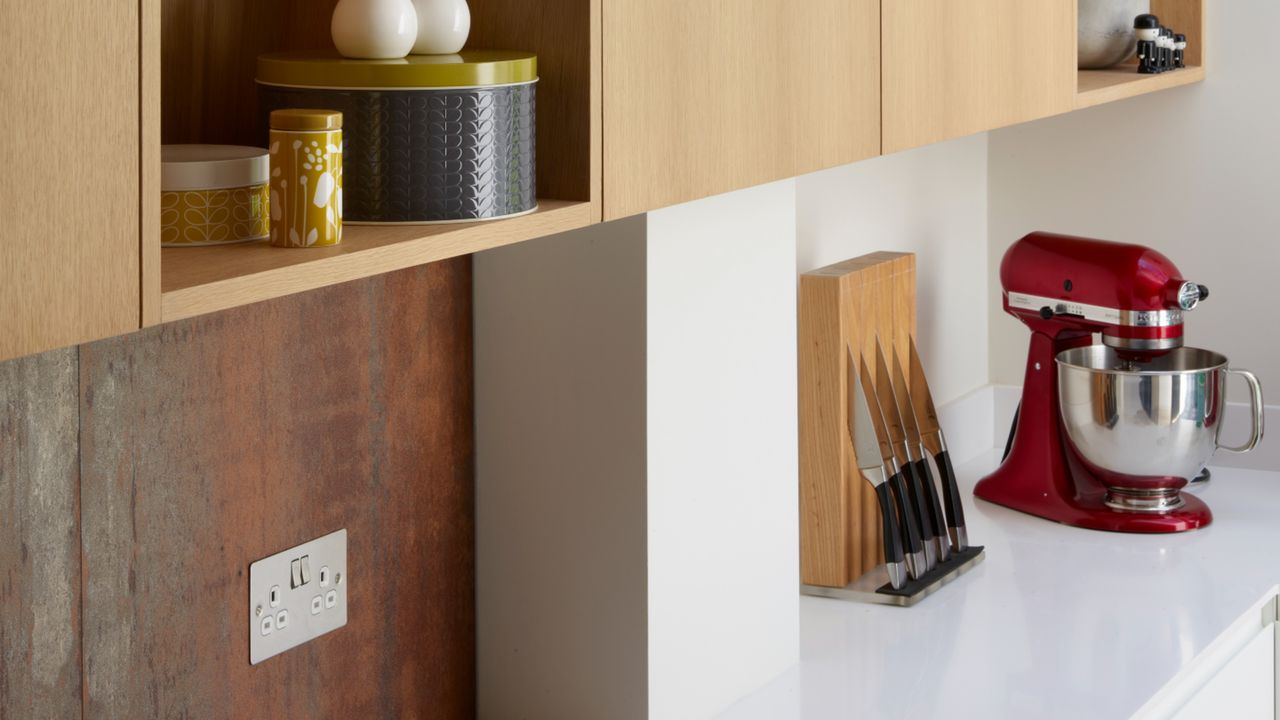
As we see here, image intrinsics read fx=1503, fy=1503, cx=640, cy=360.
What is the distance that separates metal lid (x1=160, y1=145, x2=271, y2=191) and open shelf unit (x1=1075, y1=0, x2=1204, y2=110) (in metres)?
1.29

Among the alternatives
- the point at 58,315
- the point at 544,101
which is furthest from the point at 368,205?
the point at 58,315

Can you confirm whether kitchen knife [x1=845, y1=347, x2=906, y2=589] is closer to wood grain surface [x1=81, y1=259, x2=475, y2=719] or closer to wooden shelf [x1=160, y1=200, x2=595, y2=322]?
wood grain surface [x1=81, y1=259, x2=475, y2=719]

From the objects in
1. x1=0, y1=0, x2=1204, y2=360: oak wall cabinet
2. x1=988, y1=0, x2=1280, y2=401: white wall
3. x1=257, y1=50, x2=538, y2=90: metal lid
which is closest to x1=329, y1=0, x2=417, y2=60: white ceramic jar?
x1=257, y1=50, x2=538, y2=90: metal lid

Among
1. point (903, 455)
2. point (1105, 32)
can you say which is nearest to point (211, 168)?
point (903, 455)

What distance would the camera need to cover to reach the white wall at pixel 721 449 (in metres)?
1.34

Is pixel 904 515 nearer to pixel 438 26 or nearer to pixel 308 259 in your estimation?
pixel 438 26

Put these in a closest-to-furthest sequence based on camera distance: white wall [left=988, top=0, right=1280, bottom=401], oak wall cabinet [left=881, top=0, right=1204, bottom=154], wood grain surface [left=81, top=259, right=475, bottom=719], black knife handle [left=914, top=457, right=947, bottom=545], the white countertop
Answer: wood grain surface [left=81, top=259, right=475, bottom=719]
oak wall cabinet [left=881, top=0, right=1204, bottom=154]
the white countertop
black knife handle [left=914, top=457, right=947, bottom=545]
white wall [left=988, top=0, right=1280, bottom=401]

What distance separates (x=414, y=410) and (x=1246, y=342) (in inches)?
62.7

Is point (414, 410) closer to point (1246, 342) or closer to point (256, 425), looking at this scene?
point (256, 425)

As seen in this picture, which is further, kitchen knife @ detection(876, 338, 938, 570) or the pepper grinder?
the pepper grinder

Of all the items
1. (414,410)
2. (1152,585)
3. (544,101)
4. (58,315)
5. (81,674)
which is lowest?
(1152,585)

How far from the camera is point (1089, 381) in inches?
80.7

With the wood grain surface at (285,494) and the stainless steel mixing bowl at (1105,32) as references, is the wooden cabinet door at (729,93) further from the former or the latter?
the stainless steel mixing bowl at (1105,32)

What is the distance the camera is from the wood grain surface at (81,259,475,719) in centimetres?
111
